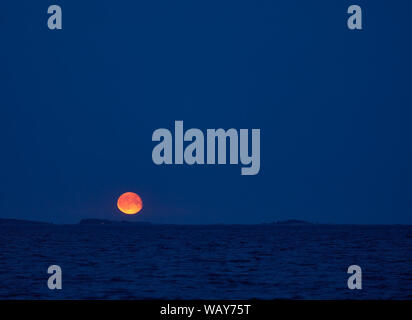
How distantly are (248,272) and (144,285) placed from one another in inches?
399

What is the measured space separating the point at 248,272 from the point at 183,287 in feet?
30.5

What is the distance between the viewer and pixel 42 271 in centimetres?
4059
